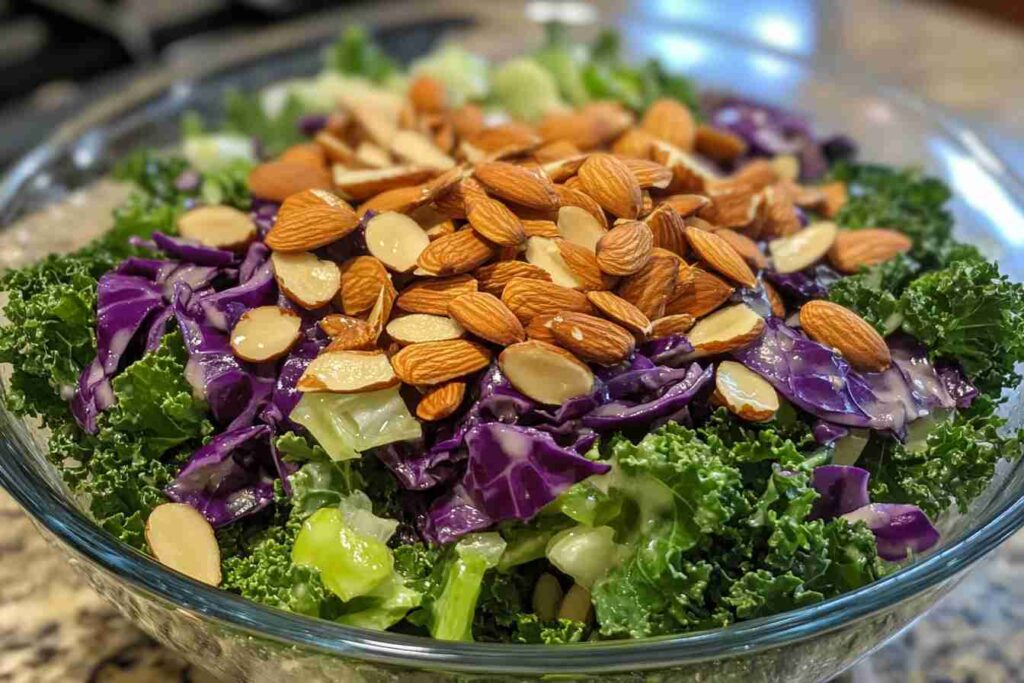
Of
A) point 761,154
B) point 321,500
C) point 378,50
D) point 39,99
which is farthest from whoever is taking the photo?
point 39,99

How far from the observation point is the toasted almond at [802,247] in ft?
3.77

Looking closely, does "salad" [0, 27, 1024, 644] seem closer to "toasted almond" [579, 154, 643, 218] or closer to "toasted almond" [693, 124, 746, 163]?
"toasted almond" [579, 154, 643, 218]

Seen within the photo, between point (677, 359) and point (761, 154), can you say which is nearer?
point (677, 359)

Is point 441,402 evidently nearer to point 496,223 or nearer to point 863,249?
point 496,223

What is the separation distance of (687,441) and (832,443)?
16cm

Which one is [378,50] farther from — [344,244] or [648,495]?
[648,495]

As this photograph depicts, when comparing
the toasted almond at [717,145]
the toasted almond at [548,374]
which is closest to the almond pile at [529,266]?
the toasted almond at [548,374]

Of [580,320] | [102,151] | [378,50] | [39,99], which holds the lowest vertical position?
[39,99]

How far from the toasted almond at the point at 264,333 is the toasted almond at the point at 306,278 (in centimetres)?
2

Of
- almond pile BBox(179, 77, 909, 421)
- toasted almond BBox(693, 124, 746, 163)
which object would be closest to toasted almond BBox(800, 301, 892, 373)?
almond pile BBox(179, 77, 909, 421)

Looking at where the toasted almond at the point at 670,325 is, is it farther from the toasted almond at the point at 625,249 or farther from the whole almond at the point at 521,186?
the whole almond at the point at 521,186

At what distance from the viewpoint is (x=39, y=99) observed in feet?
9.30

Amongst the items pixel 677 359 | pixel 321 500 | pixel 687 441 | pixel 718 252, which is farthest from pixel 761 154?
pixel 321 500

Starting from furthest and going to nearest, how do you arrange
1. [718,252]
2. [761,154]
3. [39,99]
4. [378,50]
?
[39,99]
[378,50]
[761,154]
[718,252]
